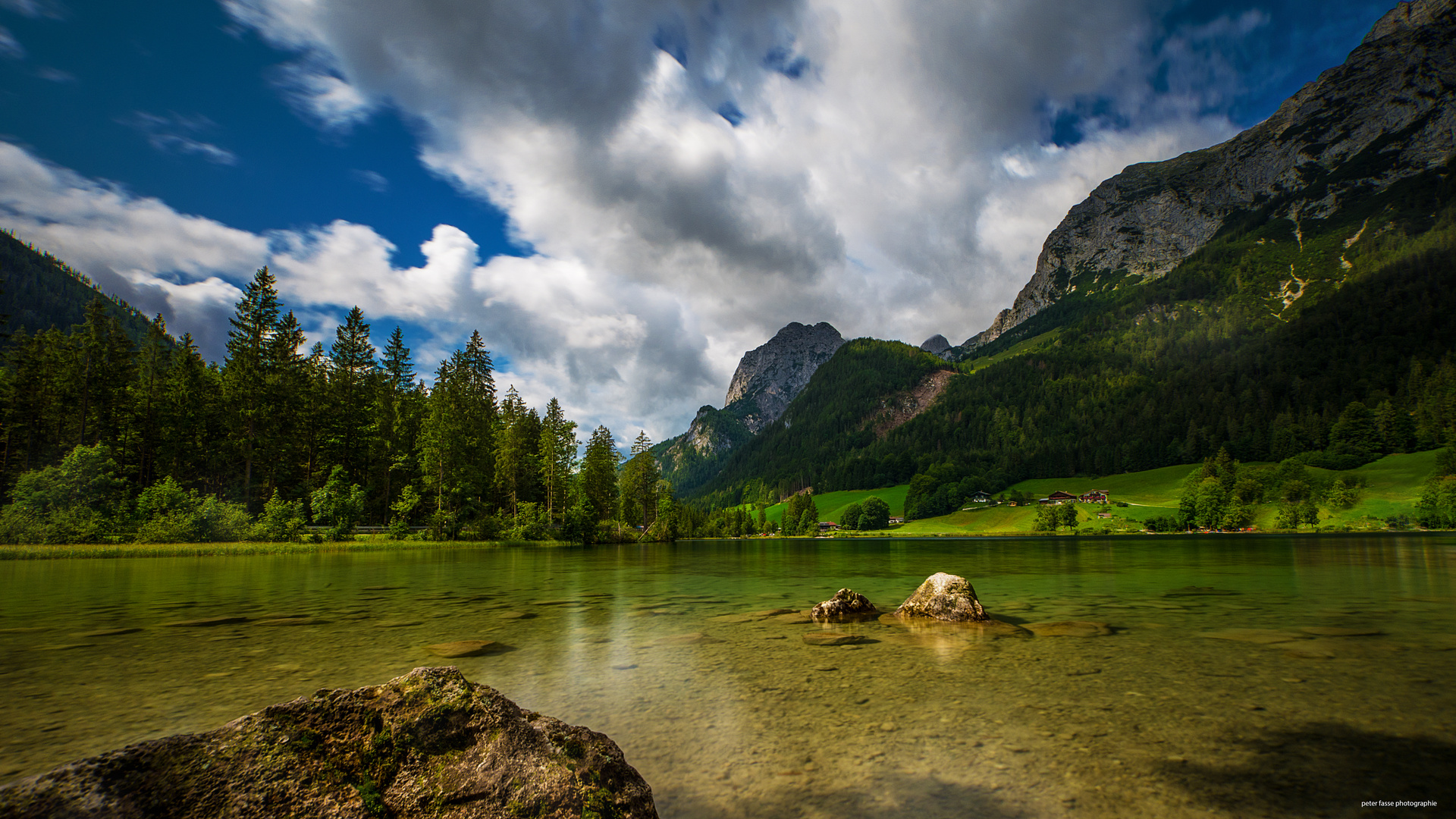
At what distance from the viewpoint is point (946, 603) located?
705 inches

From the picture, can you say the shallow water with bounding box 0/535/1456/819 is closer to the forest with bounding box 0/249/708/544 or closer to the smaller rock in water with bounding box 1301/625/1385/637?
the smaller rock in water with bounding box 1301/625/1385/637

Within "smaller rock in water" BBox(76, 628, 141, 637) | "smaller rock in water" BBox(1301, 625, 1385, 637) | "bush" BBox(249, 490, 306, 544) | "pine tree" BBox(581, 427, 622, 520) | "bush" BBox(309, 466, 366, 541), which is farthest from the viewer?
"pine tree" BBox(581, 427, 622, 520)

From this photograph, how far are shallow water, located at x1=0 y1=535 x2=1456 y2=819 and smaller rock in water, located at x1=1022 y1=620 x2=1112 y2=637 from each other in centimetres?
48

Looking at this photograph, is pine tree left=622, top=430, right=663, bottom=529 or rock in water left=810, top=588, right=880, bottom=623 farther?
pine tree left=622, top=430, right=663, bottom=529

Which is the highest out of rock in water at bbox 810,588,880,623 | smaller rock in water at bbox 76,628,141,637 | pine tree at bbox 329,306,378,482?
pine tree at bbox 329,306,378,482

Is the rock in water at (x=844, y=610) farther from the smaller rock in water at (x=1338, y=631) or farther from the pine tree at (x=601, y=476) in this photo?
the pine tree at (x=601, y=476)

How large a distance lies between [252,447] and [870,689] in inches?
3061

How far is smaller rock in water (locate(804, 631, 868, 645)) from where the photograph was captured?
569 inches

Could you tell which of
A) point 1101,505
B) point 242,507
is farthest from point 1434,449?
point 242,507

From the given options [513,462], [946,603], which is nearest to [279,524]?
[513,462]

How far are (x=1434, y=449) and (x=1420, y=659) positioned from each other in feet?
715

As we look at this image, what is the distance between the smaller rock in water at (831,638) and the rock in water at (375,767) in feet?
33.8

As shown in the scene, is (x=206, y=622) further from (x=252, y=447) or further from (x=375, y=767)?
(x=252, y=447)

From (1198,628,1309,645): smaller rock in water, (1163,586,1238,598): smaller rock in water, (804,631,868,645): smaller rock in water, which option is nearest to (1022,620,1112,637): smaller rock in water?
(1198,628,1309,645): smaller rock in water
